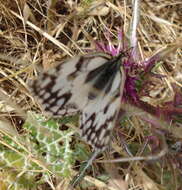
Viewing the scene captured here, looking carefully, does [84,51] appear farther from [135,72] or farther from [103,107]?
[103,107]

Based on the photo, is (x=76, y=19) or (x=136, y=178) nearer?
(x=136, y=178)

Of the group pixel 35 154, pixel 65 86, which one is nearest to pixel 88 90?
pixel 65 86

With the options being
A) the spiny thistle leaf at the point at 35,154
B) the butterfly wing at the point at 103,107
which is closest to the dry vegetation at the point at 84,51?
the spiny thistle leaf at the point at 35,154

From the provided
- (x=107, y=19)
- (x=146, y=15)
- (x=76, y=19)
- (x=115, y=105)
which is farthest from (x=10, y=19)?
(x=115, y=105)

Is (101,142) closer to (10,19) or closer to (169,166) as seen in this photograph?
(169,166)

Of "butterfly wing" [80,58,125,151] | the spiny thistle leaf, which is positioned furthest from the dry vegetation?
"butterfly wing" [80,58,125,151]

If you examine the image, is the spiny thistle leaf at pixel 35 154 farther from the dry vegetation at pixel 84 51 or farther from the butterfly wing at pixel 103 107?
the butterfly wing at pixel 103 107

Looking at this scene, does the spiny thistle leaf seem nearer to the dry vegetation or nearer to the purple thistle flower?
the dry vegetation
